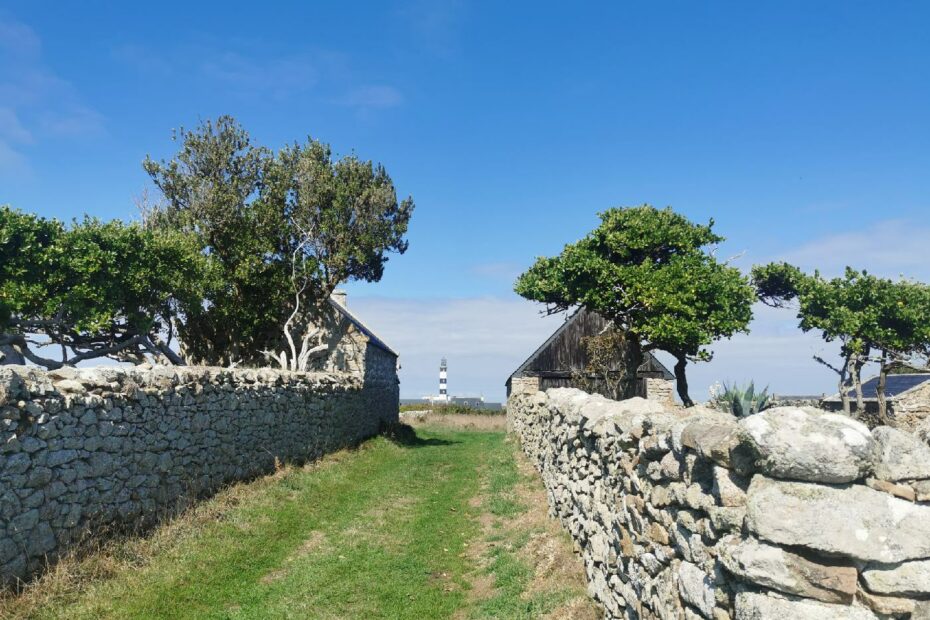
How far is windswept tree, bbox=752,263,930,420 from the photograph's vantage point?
24359mm

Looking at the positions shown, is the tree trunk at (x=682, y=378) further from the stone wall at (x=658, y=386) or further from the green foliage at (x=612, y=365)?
the stone wall at (x=658, y=386)

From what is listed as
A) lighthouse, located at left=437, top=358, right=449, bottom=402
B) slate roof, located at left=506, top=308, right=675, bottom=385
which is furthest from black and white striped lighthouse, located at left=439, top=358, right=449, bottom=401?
slate roof, located at left=506, top=308, right=675, bottom=385

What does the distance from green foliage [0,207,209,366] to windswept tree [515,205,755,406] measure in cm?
1252

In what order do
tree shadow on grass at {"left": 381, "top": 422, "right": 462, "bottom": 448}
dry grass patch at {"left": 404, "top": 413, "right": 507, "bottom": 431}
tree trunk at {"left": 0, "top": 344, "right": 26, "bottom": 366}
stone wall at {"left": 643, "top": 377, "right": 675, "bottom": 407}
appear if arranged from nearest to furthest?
1. tree trunk at {"left": 0, "top": 344, "right": 26, "bottom": 366}
2. tree shadow on grass at {"left": 381, "top": 422, "right": 462, "bottom": 448}
3. stone wall at {"left": 643, "top": 377, "right": 675, "bottom": 407}
4. dry grass patch at {"left": 404, "top": 413, "right": 507, "bottom": 431}

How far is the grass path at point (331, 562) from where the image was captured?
22.7 ft

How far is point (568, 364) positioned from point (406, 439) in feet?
31.2

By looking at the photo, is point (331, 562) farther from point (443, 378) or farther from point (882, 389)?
point (443, 378)

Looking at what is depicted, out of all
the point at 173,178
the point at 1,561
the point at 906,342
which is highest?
the point at 173,178

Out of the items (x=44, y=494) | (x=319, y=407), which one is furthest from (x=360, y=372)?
(x=44, y=494)

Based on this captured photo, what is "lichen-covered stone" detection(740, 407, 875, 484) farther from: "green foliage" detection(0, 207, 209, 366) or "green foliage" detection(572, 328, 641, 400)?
"green foliage" detection(0, 207, 209, 366)

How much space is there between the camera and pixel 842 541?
308cm

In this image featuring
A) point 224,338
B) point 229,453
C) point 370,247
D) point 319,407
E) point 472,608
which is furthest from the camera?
point 224,338

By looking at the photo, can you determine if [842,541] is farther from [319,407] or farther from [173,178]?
[173,178]

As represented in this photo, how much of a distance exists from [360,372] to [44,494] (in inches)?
711
